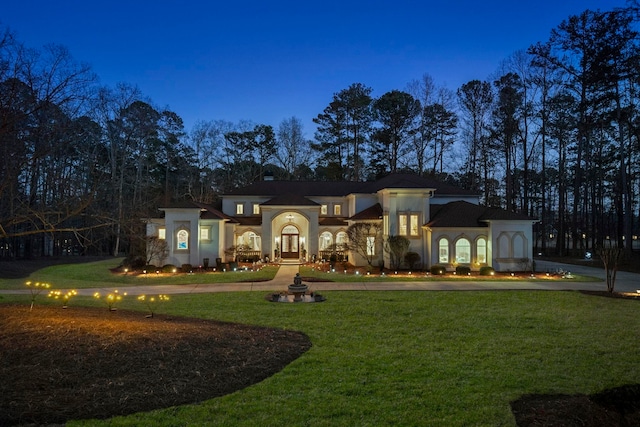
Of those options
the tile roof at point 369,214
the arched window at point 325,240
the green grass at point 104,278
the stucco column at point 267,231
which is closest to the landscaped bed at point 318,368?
the green grass at point 104,278

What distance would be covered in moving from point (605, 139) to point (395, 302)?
38130 millimetres

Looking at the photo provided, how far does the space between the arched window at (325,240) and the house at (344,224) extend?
82 mm

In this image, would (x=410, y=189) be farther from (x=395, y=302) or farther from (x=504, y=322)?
(x=504, y=322)

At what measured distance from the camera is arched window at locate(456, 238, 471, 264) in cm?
2514

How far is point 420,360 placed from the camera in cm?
725

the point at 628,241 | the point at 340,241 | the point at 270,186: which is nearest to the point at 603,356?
the point at 340,241

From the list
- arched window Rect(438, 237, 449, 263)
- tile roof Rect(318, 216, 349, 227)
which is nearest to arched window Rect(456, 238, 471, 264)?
arched window Rect(438, 237, 449, 263)

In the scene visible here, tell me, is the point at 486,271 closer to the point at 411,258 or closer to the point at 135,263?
the point at 411,258

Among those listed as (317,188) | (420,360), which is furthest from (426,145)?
(420,360)

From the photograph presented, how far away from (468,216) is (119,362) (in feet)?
76.5

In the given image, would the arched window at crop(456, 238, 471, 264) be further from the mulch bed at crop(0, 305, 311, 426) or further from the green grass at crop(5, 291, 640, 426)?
the mulch bed at crop(0, 305, 311, 426)

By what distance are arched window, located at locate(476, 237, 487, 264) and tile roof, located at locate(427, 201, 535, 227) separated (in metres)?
1.05

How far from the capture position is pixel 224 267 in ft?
84.3

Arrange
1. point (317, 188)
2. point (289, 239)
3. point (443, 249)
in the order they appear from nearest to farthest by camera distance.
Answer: point (443, 249)
point (289, 239)
point (317, 188)
